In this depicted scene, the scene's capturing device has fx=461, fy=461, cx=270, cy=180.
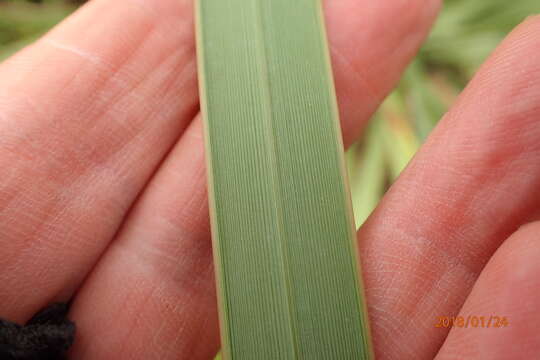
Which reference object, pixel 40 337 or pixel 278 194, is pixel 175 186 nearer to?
pixel 278 194

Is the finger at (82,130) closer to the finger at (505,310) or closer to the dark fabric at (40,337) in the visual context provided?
the dark fabric at (40,337)

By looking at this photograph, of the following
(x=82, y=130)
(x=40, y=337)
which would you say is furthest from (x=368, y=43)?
(x=40, y=337)

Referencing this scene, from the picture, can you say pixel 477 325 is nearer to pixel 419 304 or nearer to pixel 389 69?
pixel 419 304

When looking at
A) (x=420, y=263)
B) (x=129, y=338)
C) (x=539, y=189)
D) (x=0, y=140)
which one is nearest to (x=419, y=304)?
(x=420, y=263)
